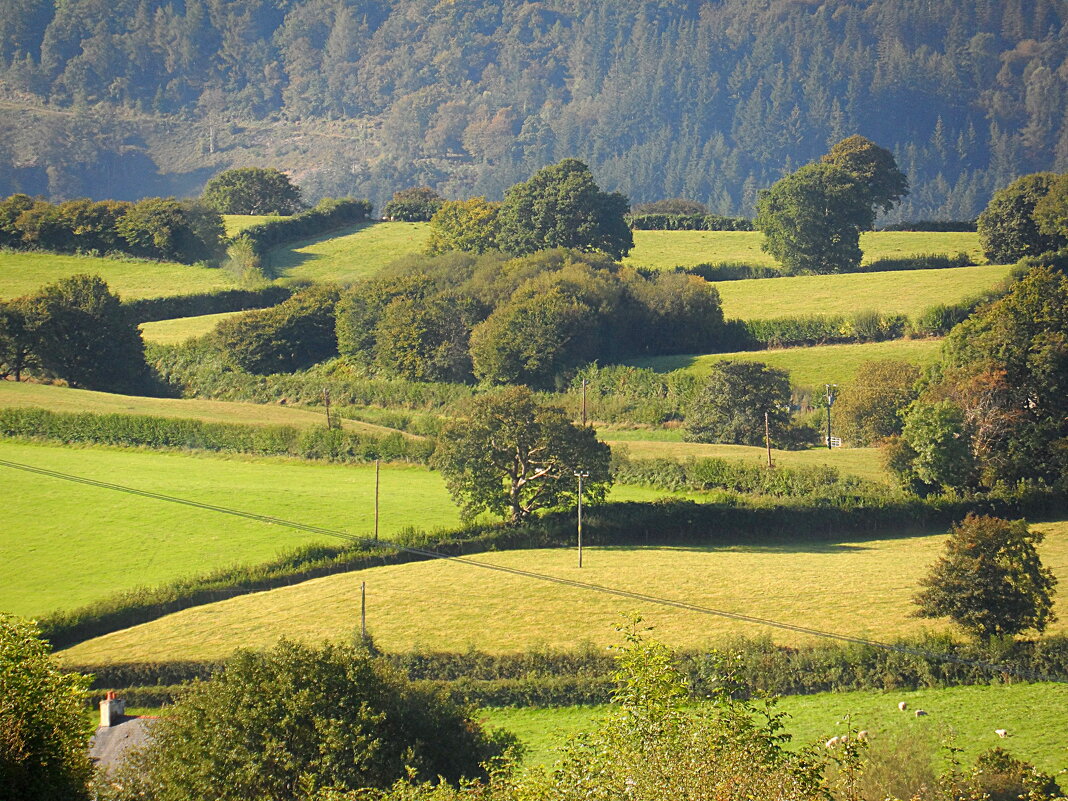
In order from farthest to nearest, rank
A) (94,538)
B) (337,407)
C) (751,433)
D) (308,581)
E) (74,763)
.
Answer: (337,407)
(751,433)
(94,538)
(308,581)
(74,763)

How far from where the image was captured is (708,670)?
32.3 metres

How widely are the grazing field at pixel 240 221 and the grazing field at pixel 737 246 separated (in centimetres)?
3555

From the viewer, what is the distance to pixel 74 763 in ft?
64.5

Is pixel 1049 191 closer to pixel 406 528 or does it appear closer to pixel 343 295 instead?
pixel 343 295

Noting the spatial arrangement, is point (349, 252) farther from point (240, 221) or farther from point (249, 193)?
point (249, 193)

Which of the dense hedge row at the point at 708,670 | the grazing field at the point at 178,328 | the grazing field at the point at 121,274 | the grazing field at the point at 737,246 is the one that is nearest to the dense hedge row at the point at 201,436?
the grazing field at the point at 178,328

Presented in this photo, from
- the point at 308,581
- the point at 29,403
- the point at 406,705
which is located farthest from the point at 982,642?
the point at 29,403

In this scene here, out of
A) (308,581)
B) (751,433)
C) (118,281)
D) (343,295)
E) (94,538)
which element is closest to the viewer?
(308,581)

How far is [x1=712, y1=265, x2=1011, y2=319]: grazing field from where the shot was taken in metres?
82.9

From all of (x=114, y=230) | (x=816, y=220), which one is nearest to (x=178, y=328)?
(x=114, y=230)

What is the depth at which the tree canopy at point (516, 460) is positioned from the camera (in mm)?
47844

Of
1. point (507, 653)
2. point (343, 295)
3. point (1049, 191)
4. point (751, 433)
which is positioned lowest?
point (507, 653)

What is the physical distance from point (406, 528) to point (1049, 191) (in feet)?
218

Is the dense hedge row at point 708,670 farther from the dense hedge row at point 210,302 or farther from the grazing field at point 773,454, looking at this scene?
the dense hedge row at point 210,302
